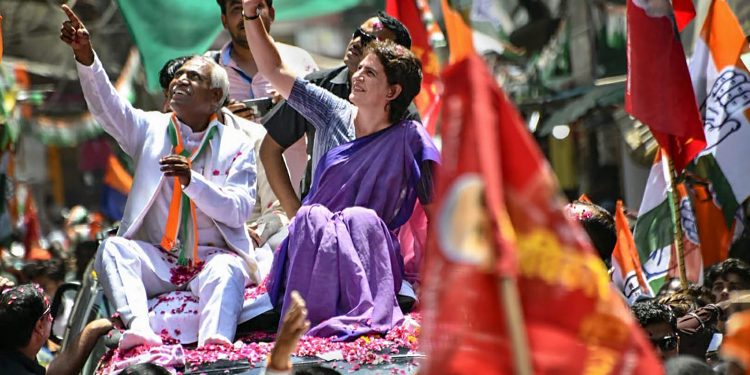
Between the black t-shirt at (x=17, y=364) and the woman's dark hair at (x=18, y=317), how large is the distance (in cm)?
5

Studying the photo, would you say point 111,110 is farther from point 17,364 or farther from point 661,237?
point 661,237

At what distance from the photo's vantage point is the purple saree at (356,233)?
595 cm

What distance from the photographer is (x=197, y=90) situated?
644 cm

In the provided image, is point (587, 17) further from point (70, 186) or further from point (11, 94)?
point (70, 186)

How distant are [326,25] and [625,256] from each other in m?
14.8

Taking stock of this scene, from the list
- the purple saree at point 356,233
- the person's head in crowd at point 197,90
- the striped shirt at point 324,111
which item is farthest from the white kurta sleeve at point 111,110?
the purple saree at point 356,233

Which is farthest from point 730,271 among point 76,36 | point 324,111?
point 76,36

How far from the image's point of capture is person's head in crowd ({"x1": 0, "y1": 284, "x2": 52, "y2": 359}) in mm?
5555

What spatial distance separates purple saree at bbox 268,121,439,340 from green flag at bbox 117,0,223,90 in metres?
3.27

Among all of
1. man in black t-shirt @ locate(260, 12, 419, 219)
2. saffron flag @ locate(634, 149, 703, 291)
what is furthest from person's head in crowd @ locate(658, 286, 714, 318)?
man in black t-shirt @ locate(260, 12, 419, 219)

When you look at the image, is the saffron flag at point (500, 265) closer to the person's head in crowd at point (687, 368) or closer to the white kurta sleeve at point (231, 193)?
the person's head in crowd at point (687, 368)

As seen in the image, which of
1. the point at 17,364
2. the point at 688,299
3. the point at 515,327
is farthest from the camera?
the point at 688,299

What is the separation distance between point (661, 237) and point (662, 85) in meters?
1.11

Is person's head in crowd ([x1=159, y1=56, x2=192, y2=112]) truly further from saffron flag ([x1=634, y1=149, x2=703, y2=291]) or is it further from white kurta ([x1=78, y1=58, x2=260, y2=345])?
saffron flag ([x1=634, y1=149, x2=703, y2=291])
